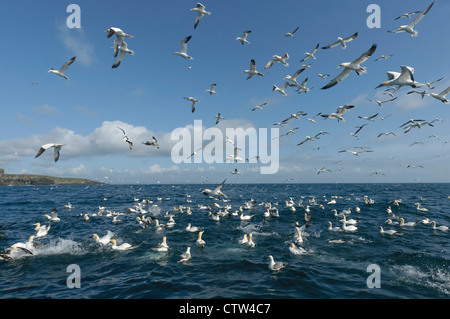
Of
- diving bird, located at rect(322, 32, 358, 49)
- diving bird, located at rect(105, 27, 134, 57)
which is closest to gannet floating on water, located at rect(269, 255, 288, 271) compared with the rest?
diving bird, located at rect(322, 32, 358, 49)

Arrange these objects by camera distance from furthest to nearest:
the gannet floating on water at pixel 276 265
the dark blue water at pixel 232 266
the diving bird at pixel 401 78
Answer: the gannet floating on water at pixel 276 265, the diving bird at pixel 401 78, the dark blue water at pixel 232 266

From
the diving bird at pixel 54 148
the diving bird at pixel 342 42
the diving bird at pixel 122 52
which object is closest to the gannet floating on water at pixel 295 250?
the diving bird at pixel 342 42

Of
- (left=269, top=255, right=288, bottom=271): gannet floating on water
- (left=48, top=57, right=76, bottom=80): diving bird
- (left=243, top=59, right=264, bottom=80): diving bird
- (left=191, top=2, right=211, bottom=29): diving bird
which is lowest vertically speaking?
(left=269, top=255, right=288, bottom=271): gannet floating on water

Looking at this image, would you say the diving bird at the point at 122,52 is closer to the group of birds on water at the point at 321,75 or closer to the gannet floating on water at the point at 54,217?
the group of birds on water at the point at 321,75

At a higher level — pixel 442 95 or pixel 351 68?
pixel 351 68

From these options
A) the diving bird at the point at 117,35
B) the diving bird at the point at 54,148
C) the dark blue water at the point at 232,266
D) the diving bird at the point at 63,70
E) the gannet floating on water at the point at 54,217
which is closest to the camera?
the dark blue water at the point at 232,266

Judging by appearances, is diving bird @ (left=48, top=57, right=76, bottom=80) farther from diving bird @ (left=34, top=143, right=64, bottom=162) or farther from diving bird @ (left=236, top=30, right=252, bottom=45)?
diving bird @ (left=236, top=30, right=252, bottom=45)

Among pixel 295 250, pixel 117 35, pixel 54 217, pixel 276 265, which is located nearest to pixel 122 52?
pixel 117 35

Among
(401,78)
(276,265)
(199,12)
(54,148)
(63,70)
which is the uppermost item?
(199,12)

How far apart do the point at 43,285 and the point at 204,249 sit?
8.68 metres

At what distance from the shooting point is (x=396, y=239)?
61.3 feet

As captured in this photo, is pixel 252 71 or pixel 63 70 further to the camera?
pixel 252 71

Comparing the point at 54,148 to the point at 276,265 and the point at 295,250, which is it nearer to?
the point at 276,265

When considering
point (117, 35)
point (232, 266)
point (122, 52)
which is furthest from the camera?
point (122, 52)
